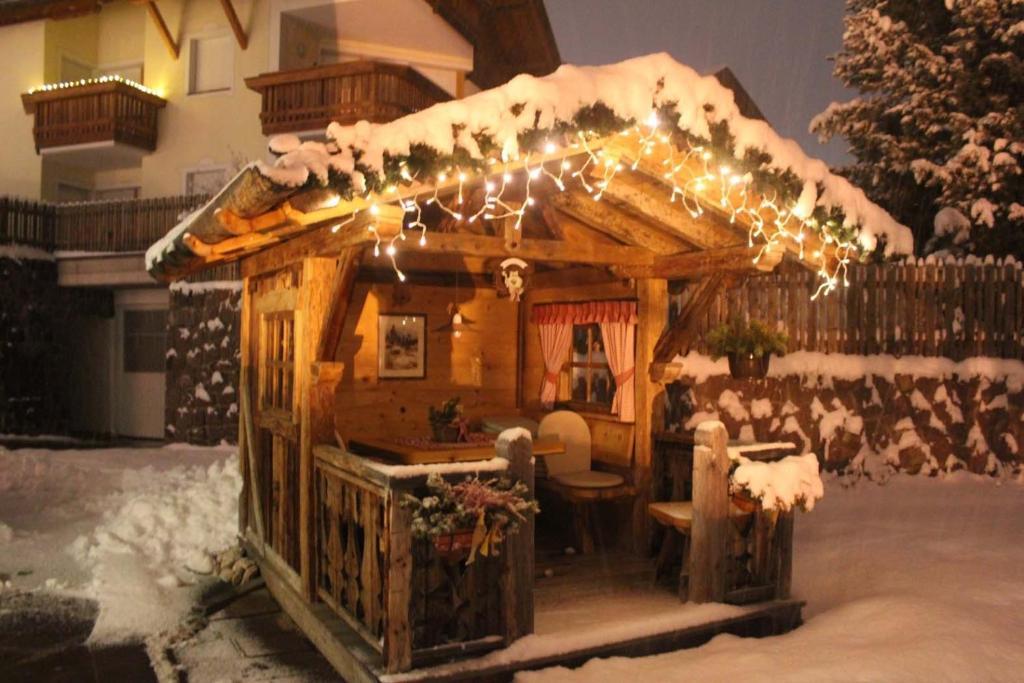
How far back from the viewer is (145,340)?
17.5 m

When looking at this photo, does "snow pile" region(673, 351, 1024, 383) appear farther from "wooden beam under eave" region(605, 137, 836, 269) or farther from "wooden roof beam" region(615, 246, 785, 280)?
"wooden beam under eave" region(605, 137, 836, 269)

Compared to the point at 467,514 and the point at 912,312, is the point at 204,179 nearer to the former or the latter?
the point at 912,312

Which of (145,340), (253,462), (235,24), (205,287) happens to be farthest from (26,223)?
(253,462)

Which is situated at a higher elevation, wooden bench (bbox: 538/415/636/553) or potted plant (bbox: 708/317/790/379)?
potted plant (bbox: 708/317/790/379)

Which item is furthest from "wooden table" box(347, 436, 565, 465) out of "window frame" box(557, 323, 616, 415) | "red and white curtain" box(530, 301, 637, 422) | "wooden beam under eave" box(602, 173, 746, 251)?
"wooden beam under eave" box(602, 173, 746, 251)

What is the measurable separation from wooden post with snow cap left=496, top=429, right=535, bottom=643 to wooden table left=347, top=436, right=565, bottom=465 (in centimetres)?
180

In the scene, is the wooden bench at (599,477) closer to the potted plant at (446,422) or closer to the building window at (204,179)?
the potted plant at (446,422)

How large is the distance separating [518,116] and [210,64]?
15.6m

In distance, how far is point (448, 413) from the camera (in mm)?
7285

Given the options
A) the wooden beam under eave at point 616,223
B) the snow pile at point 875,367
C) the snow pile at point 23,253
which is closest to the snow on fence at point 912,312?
the snow pile at point 875,367

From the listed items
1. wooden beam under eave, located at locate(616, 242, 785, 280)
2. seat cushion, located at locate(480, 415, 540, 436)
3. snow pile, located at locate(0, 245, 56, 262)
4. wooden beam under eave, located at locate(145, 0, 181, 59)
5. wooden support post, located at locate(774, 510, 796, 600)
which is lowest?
wooden support post, located at locate(774, 510, 796, 600)

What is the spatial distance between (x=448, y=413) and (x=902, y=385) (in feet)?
21.1

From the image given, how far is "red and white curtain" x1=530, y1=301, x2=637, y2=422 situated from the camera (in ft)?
24.5

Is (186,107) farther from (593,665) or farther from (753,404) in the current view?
(593,665)
